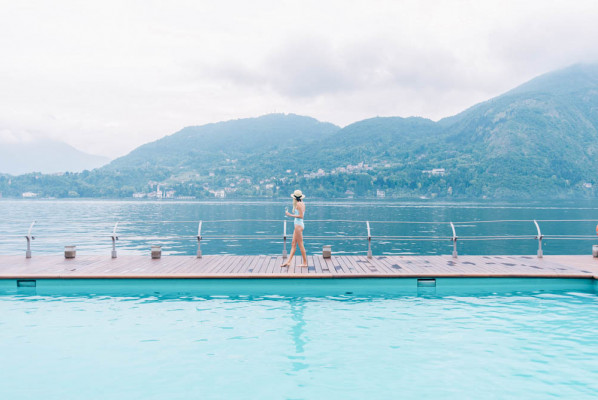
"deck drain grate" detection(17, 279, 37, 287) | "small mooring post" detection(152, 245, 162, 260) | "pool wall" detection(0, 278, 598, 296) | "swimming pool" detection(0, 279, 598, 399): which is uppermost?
"small mooring post" detection(152, 245, 162, 260)

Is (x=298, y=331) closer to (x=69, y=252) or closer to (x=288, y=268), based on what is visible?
(x=288, y=268)

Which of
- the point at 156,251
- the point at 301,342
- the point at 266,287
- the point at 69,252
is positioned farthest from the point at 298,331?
the point at 69,252

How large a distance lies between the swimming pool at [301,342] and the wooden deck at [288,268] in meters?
0.37

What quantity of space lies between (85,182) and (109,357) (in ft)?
700

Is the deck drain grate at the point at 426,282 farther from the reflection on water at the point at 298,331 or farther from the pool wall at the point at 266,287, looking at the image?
the reflection on water at the point at 298,331

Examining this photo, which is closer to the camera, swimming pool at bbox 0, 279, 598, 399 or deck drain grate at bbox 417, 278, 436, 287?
swimming pool at bbox 0, 279, 598, 399

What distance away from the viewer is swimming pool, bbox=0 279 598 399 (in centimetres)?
650

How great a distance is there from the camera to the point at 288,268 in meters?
12.9

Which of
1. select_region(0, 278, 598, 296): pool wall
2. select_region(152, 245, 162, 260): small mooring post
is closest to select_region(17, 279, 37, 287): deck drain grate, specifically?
select_region(0, 278, 598, 296): pool wall

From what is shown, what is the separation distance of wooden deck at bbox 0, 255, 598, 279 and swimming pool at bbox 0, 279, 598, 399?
0.37m

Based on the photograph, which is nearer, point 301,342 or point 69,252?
point 301,342

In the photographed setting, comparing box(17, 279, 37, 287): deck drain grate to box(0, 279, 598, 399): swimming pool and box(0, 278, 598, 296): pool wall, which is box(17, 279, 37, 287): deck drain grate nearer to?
box(0, 278, 598, 296): pool wall

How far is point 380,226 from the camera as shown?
5256 cm

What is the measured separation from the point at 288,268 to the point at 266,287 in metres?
1.20
